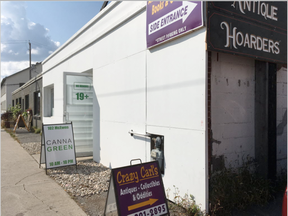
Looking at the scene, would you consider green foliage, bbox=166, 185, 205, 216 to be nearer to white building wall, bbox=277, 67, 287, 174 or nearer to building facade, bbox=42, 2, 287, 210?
building facade, bbox=42, 2, 287, 210

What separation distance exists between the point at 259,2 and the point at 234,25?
3.13 feet

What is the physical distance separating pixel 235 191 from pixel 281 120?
2.09m

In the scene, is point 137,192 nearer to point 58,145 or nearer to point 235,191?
point 235,191

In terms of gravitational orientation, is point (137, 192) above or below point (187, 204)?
above

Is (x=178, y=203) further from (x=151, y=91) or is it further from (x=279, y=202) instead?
(x=151, y=91)

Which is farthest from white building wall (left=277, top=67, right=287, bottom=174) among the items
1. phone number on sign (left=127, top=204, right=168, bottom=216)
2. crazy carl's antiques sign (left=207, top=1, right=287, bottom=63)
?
phone number on sign (left=127, top=204, right=168, bottom=216)

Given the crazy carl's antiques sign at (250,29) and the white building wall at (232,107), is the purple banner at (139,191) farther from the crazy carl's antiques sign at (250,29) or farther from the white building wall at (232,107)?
the crazy carl's antiques sign at (250,29)

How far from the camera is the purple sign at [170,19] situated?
373 cm

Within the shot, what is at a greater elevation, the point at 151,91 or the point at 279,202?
the point at 151,91

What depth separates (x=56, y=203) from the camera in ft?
14.0

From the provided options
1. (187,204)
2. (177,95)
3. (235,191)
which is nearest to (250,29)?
(177,95)

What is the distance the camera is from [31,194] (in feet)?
15.3

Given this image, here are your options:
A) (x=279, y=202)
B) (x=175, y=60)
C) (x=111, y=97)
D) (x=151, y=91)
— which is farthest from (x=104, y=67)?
(x=279, y=202)

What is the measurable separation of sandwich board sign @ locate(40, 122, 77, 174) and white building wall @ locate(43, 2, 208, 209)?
34.3 inches
